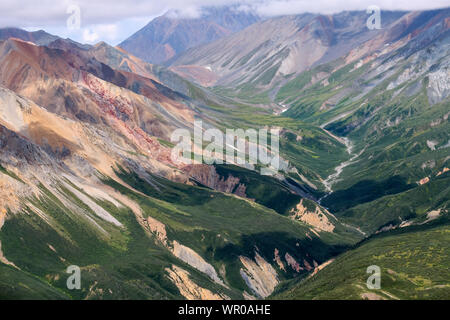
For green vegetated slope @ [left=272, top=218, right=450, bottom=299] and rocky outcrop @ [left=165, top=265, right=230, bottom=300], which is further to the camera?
rocky outcrop @ [left=165, top=265, right=230, bottom=300]

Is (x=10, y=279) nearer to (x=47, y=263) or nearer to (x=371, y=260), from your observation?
(x=47, y=263)

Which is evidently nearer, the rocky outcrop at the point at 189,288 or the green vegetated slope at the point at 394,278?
the green vegetated slope at the point at 394,278

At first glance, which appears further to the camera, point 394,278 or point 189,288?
point 189,288

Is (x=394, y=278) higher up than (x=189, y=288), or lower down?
lower down
